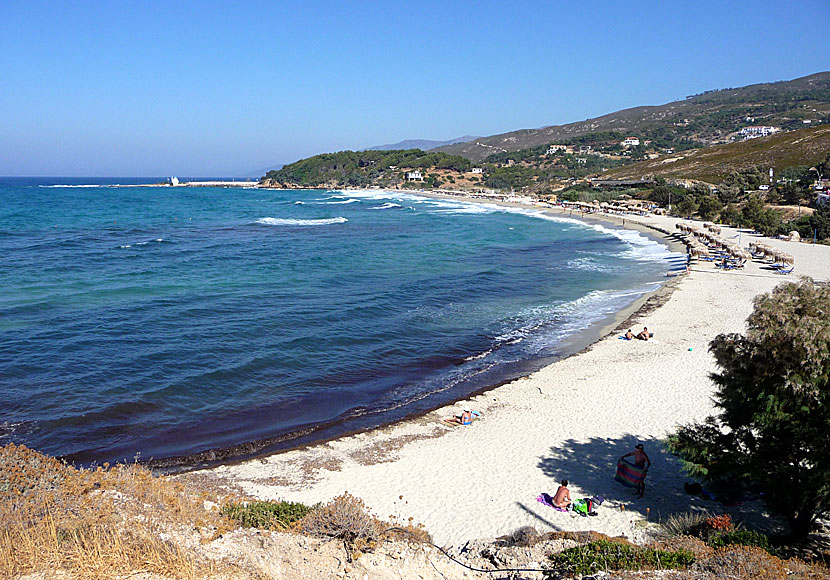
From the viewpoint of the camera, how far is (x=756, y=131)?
11781 cm

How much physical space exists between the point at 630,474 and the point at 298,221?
5707 centimetres

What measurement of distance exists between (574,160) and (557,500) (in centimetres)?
12951

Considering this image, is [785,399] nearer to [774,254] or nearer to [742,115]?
[774,254]

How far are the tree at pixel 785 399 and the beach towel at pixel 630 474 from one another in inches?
61.3

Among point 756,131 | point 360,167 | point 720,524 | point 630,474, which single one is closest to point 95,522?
point 720,524

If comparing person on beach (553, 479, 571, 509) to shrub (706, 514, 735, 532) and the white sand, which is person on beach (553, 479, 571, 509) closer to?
the white sand

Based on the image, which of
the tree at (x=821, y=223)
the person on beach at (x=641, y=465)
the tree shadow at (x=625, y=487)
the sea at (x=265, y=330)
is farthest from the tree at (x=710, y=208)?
the person on beach at (x=641, y=465)

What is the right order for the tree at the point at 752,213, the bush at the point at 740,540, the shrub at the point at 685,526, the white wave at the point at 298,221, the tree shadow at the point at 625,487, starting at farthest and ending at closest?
1. the white wave at the point at 298,221
2. the tree at the point at 752,213
3. the tree shadow at the point at 625,487
4. the shrub at the point at 685,526
5. the bush at the point at 740,540

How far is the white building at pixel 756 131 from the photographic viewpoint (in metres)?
115

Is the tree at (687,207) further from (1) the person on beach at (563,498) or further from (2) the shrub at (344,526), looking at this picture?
(2) the shrub at (344,526)

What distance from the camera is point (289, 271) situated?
104 feet

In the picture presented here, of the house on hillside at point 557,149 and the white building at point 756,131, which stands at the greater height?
the house on hillside at point 557,149

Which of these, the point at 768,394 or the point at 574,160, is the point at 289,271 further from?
the point at 574,160

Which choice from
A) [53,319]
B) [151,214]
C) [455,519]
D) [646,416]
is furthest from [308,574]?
[151,214]
